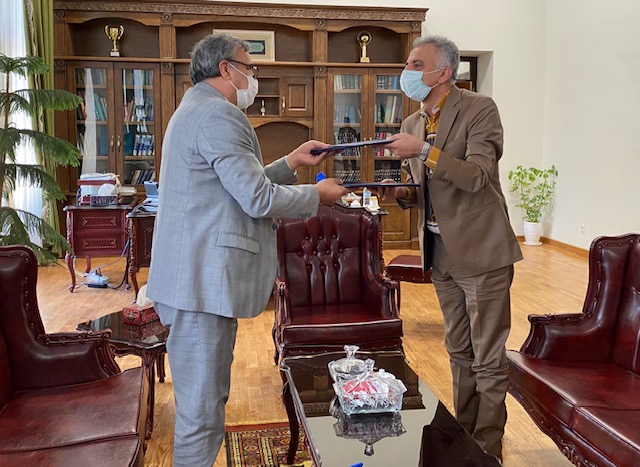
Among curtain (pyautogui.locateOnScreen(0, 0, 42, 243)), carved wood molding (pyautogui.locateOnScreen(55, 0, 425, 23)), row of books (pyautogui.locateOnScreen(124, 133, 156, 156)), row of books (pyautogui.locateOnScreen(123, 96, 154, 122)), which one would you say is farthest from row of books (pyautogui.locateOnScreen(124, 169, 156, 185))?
carved wood molding (pyautogui.locateOnScreen(55, 0, 425, 23))

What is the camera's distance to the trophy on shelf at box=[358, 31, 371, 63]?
7.88 metres

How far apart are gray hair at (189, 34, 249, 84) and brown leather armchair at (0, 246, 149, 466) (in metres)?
0.96

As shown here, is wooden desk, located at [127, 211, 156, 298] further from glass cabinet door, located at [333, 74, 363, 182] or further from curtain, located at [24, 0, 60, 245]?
glass cabinet door, located at [333, 74, 363, 182]

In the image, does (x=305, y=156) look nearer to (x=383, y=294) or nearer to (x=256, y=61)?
(x=383, y=294)

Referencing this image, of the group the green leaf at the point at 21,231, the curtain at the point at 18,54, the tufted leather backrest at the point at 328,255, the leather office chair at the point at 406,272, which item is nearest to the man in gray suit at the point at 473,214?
the tufted leather backrest at the point at 328,255

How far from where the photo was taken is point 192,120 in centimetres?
197

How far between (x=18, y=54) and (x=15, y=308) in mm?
4805

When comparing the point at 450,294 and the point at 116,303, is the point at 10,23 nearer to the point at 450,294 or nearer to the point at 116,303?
the point at 116,303

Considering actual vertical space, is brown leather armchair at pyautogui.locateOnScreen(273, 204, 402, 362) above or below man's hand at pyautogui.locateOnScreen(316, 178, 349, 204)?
below

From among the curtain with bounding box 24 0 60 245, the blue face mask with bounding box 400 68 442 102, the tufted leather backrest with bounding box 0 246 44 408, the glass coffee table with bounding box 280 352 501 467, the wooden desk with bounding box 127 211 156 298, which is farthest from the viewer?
the curtain with bounding box 24 0 60 245

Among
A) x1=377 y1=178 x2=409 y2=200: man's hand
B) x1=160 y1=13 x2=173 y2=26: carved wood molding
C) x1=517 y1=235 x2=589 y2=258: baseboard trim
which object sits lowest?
x1=517 y1=235 x2=589 y2=258: baseboard trim

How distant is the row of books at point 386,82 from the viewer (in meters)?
7.85

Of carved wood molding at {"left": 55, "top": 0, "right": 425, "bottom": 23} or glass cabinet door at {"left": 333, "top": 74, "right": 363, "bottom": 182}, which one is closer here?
carved wood molding at {"left": 55, "top": 0, "right": 425, "bottom": 23}

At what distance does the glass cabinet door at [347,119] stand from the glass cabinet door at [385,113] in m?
0.21
